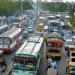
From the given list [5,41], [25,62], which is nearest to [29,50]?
[25,62]

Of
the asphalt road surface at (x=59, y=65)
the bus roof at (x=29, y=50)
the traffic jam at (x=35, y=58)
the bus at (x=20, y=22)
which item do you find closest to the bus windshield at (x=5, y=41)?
the traffic jam at (x=35, y=58)

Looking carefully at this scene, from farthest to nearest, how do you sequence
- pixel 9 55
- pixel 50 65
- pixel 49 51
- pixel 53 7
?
1. pixel 53 7
2. pixel 9 55
3. pixel 49 51
4. pixel 50 65

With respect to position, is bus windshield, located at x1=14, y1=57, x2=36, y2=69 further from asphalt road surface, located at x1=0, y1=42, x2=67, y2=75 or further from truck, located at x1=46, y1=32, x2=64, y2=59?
truck, located at x1=46, y1=32, x2=64, y2=59

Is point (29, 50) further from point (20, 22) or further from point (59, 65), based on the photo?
point (20, 22)

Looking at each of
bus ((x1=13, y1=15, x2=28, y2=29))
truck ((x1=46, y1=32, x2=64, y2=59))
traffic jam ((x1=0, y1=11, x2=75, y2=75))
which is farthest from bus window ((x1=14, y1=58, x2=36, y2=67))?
bus ((x1=13, y1=15, x2=28, y2=29))

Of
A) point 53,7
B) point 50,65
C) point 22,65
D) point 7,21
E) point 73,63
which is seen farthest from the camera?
point 53,7

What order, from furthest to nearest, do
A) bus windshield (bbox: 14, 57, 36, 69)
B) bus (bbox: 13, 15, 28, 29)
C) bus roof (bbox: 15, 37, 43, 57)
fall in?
bus (bbox: 13, 15, 28, 29) → bus roof (bbox: 15, 37, 43, 57) → bus windshield (bbox: 14, 57, 36, 69)

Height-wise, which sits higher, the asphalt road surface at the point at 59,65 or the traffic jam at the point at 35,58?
the traffic jam at the point at 35,58

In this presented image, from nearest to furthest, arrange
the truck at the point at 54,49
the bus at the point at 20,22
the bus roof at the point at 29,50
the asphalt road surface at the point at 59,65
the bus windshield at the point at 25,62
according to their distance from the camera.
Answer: the bus windshield at the point at 25,62 → the bus roof at the point at 29,50 → the asphalt road surface at the point at 59,65 → the truck at the point at 54,49 → the bus at the point at 20,22

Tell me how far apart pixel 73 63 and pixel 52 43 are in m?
6.34

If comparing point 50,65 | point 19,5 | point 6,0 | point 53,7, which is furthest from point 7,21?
point 53,7

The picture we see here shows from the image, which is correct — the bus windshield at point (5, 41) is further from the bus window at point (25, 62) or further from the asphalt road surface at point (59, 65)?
the bus window at point (25, 62)

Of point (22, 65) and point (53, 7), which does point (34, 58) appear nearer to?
point (22, 65)

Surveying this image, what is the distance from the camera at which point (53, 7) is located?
4181 inches
